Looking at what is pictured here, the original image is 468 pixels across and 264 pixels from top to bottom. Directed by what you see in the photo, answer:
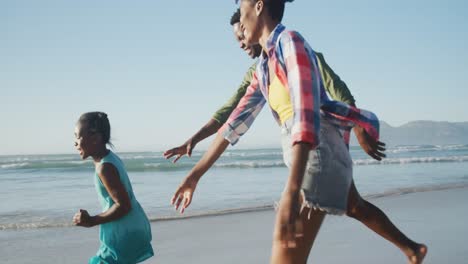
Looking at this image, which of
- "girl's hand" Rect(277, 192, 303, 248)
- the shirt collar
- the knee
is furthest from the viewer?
the knee

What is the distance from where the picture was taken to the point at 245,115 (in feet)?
8.10

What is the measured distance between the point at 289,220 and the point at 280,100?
1.86 feet

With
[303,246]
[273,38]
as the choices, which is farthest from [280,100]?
[303,246]

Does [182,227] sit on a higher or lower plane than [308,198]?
lower

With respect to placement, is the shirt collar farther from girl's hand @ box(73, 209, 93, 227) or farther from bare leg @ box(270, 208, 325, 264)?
girl's hand @ box(73, 209, 93, 227)

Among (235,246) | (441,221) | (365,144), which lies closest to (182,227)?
(235,246)

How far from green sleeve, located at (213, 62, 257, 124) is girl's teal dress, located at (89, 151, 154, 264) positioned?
643 millimetres

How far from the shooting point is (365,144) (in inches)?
90.6

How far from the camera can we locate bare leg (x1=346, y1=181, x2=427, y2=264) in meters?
2.44

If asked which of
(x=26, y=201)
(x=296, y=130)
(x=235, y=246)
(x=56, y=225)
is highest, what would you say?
(x=296, y=130)

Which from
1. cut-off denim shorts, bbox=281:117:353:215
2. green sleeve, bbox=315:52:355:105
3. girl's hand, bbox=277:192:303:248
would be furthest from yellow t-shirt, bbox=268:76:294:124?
green sleeve, bbox=315:52:355:105

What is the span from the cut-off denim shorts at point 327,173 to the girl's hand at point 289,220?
11.9 inches

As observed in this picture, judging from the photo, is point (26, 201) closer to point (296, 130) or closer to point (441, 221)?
point (441, 221)

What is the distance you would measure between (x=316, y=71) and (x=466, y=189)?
921cm
